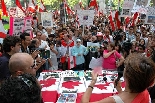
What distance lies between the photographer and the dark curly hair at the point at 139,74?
2193mm

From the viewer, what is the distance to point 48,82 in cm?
498

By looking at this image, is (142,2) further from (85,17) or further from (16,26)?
(16,26)

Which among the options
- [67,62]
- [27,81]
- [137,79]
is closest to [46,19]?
[67,62]

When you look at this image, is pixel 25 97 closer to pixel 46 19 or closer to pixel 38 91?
pixel 38 91

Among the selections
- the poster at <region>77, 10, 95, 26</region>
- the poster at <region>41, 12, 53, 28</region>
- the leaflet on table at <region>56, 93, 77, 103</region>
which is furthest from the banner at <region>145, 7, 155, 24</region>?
the leaflet on table at <region>56, 93, 77, 103</region>

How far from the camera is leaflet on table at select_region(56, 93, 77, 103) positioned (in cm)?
393

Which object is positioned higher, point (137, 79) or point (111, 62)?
point (137, 79)

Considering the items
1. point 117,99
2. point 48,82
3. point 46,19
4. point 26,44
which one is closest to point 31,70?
point 117,99

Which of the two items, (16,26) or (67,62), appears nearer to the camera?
(16,26)

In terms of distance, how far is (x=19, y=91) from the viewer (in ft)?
4.66

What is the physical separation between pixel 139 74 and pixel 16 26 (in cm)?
487

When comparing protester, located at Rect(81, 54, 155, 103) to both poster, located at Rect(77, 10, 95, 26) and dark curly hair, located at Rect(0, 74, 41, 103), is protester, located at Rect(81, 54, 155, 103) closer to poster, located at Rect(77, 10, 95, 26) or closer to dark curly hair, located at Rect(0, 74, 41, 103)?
dark curly hair, located at Rect(0, 74, 41, 103)

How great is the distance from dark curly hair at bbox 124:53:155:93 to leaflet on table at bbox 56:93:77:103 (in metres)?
1.85

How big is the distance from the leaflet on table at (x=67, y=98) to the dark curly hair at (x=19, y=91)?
246 cm
